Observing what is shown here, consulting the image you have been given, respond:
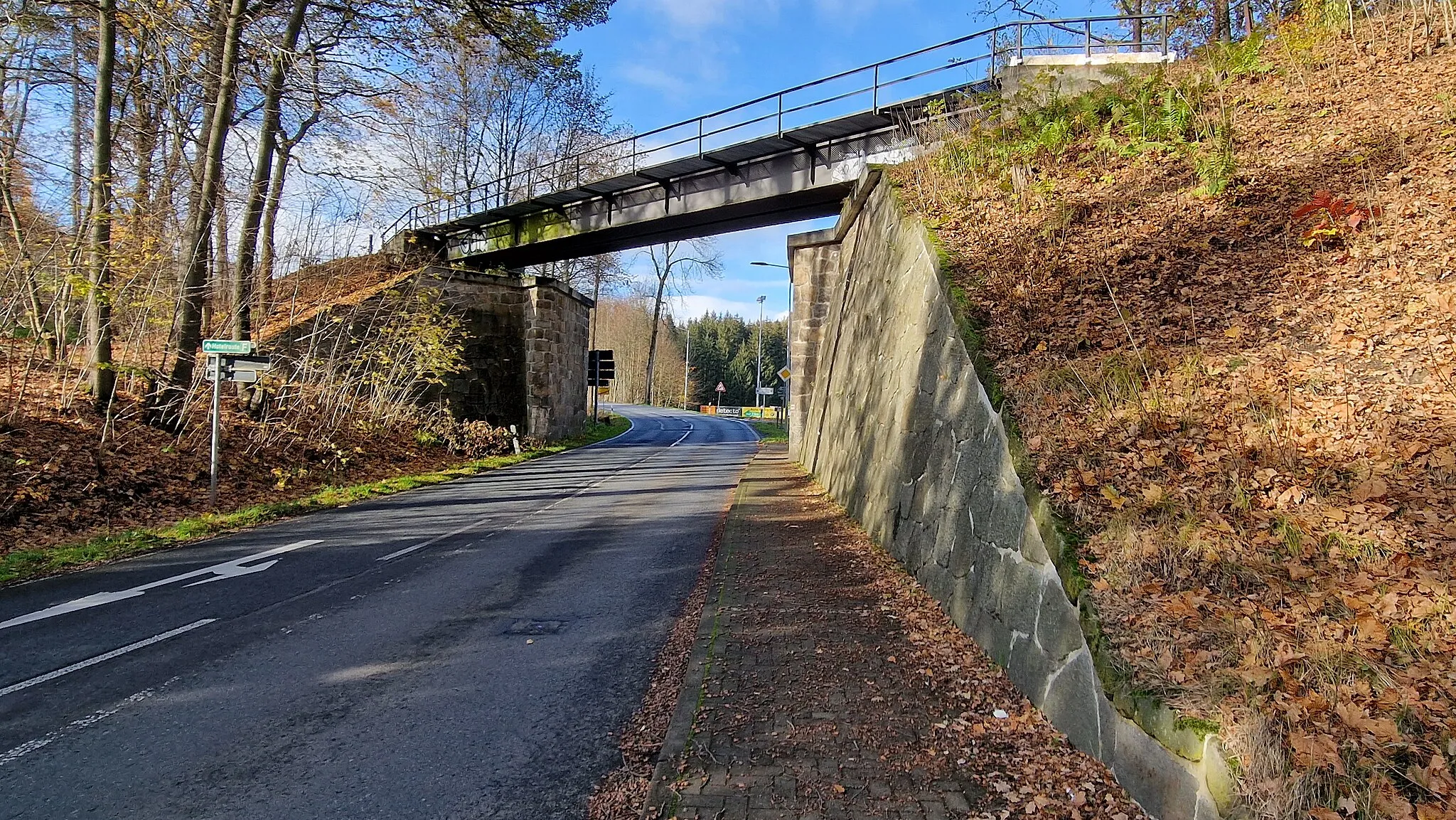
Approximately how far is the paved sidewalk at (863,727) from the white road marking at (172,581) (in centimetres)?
527

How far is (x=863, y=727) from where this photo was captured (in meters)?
3.77

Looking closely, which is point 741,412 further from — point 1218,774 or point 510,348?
point 1218,774

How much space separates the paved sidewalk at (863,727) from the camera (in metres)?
3.10

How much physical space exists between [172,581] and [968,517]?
741 cm

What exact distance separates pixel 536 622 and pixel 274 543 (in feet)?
17.2

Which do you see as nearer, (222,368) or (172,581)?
(172,581)

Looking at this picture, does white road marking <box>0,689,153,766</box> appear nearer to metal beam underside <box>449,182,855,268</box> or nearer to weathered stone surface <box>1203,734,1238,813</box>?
Result: weathered stone surface <box>1203,734,1238,813</box>

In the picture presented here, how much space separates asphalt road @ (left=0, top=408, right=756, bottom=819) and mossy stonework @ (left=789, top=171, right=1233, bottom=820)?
7.04 ft

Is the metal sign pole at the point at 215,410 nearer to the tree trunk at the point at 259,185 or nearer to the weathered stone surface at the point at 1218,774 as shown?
the tree trunk at the point at 259,185

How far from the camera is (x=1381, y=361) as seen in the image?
175 inches

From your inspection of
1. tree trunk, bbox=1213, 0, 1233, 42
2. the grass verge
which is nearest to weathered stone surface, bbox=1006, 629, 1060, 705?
the grass verge

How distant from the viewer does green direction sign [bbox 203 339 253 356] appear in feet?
37.6

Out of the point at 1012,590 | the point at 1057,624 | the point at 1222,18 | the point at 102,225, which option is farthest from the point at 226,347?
the point at 1222,18

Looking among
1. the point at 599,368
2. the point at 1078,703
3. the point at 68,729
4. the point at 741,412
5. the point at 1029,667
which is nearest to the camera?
the point at 1078,703
